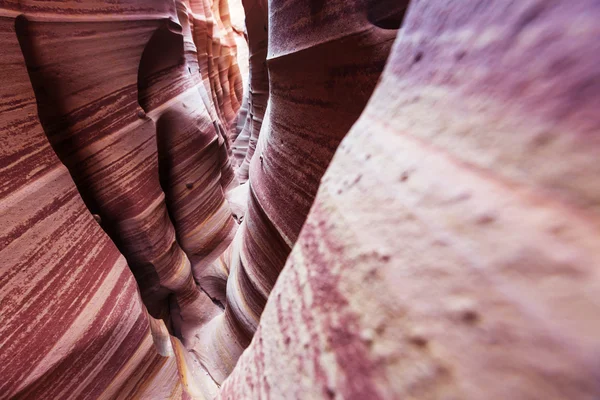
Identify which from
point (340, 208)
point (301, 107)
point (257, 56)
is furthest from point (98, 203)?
point (257, 56)

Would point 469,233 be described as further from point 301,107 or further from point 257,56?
point 257,56

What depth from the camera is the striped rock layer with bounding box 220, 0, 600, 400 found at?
0.36 ft

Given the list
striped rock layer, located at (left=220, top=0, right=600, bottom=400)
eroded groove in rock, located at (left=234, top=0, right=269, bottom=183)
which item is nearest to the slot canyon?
striped rock layer, located at (left=220, top=0, right=600, bottom=400)

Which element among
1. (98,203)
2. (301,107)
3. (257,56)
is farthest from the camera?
(257,56)

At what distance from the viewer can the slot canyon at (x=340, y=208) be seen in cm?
12

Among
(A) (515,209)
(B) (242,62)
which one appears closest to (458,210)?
(A) (515,209)

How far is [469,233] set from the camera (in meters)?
0.14

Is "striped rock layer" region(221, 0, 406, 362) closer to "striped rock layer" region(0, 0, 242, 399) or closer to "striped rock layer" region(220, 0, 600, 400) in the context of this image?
"striped rock layer" region(220, 0, 600, 400)

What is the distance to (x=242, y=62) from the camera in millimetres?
6180

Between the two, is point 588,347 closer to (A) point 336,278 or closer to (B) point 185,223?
(A) point 336,278

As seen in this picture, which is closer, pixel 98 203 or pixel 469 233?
pixel 469 233

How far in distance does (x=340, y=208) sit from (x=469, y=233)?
0.32 feet

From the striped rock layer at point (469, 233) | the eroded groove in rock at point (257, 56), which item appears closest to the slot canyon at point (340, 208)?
the striped rock layer at point (469, 233)

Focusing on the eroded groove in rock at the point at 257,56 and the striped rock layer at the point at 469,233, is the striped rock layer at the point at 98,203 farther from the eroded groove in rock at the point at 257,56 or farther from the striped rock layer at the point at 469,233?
the striped rock layer at the point at 469,233
